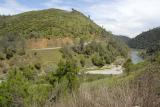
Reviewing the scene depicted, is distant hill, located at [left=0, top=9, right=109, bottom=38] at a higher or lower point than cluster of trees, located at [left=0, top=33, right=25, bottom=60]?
higher

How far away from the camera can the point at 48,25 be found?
372ft

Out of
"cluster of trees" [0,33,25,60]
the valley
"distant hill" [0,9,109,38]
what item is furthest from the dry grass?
"distant hill" [0,9,109,38]

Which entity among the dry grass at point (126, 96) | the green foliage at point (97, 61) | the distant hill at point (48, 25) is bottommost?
the green foliage at point (97, 61)

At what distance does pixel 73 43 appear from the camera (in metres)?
102

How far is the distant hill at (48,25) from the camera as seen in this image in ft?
346

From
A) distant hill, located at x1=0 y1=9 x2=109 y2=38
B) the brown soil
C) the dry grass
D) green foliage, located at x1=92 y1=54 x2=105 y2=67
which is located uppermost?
distant hill, located at x1=0 y1=9 x2=109 y2=38

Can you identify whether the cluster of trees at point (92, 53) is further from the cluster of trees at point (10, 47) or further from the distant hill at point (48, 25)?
the cluster of trees at point (10, 47)

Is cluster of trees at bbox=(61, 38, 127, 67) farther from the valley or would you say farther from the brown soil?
the brown soil

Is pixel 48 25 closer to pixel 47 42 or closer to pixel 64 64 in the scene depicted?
pixel 47 42

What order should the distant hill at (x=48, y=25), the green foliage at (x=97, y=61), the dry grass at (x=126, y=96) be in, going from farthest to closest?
the distant hill at (x=48, y=25), the green foliage at (x=97, y=61), the dry grass at (x=126, y=96)

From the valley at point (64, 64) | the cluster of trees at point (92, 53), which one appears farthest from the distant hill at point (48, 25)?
the cluster of trees at point (92, 53)

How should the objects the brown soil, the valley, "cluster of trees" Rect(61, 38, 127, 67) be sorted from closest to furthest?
the valley
"cluster of trees" Rect(61, 38, 127, 67)
the brown soil

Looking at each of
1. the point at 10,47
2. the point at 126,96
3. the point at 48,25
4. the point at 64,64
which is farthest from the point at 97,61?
the point at 126,96

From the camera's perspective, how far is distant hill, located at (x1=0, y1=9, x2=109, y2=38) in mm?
105312
